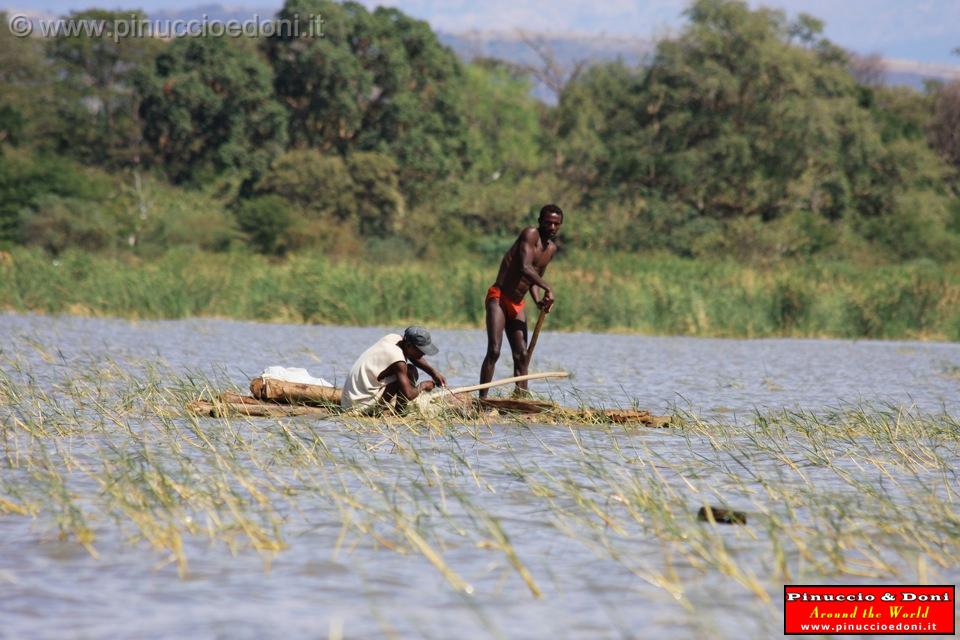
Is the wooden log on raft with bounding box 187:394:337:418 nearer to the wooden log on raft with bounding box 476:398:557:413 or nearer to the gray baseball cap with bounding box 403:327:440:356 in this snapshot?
the gray baseball cap with bounding box 403:327:440:356

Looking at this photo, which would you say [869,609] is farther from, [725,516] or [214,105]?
[214,105]

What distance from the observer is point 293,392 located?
11516 mm

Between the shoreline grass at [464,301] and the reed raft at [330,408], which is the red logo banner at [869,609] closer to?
the reed raft at [330,408]

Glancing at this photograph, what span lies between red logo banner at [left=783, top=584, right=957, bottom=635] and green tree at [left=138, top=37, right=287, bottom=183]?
158ft

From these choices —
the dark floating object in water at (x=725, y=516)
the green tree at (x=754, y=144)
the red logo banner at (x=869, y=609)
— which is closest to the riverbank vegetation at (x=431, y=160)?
the green tree at (x=754, y=144)

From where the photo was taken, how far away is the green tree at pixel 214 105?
174 ft

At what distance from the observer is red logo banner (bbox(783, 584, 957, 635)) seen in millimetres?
5457

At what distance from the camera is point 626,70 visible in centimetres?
6031

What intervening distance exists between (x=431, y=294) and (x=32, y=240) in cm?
2094

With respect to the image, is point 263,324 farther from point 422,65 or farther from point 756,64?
point 422,65

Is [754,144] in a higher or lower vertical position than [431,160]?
higher

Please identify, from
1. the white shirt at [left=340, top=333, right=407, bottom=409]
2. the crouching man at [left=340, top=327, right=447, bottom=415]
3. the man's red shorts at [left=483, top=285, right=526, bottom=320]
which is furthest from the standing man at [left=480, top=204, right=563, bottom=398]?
the white shirt at [left=340, top=333, right=407, bottom=409]

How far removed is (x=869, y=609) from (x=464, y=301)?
20.8m

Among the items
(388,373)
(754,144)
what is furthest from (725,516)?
(754,144)
